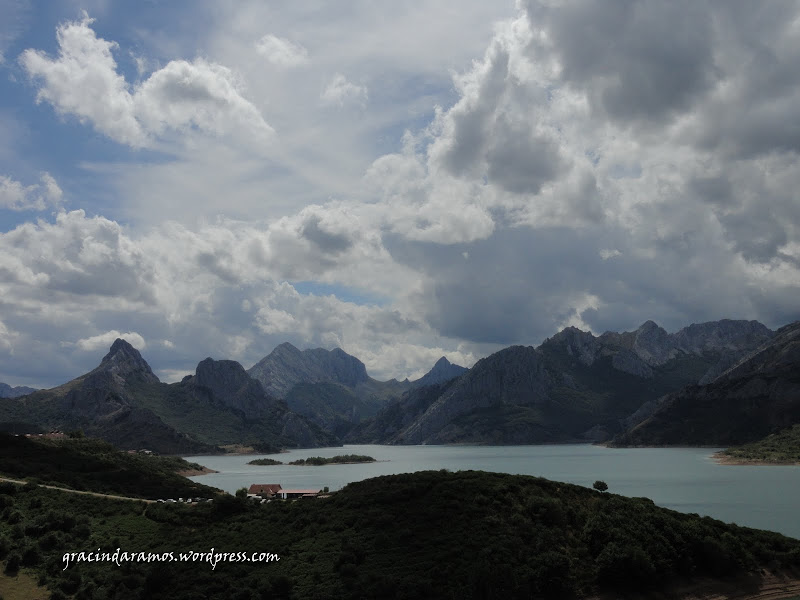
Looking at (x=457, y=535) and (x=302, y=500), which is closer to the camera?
(x=457, y=535)

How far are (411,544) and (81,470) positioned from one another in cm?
7972

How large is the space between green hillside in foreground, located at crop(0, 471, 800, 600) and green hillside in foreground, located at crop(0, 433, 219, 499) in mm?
25528

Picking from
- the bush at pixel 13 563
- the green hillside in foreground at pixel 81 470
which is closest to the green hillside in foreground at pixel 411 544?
the bush at pixel 13 563

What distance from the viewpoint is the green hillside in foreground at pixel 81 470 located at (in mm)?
99562

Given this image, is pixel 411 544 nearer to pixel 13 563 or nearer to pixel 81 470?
pixel 13 563

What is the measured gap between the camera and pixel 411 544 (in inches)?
2329

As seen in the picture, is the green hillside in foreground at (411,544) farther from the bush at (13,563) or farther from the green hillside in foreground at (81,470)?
the green hillside in foreground at (81,470)

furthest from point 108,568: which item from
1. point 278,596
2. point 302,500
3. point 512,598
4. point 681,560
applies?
point 681,560

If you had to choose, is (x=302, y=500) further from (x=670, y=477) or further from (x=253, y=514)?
(x=670, y=477)

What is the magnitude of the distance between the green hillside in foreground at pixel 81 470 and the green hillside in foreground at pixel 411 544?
83.8 feet

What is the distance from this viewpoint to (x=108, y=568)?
5803 centimetres

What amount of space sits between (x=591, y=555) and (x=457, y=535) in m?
12.7

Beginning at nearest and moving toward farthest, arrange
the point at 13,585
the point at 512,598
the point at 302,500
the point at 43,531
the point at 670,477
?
the point at 512,598
the point at 13,585
the point at 43,531
the point at 302,500
the point at 670,477

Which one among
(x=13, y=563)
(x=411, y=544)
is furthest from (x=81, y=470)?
(x=411, y=544)
